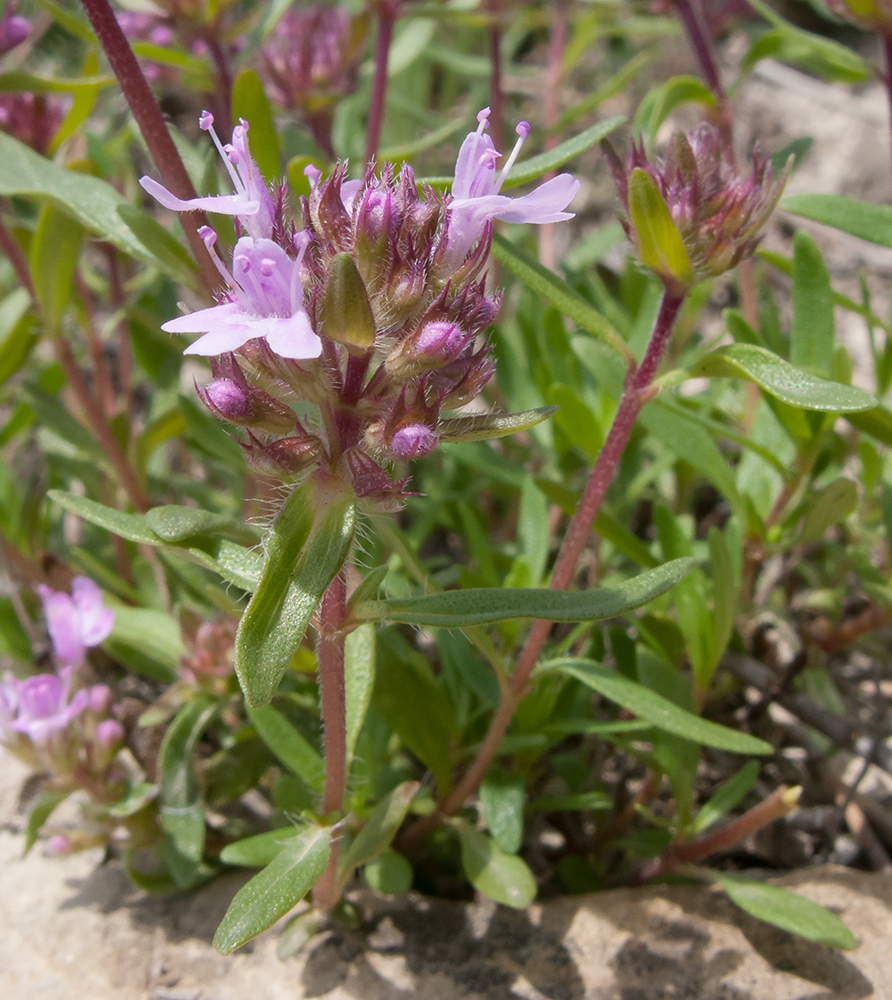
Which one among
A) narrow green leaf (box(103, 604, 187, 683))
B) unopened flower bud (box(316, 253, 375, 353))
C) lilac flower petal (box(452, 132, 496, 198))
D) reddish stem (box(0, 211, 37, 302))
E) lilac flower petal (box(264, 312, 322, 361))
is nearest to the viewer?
lilac flower petal (box(264, 312, 322, 361))

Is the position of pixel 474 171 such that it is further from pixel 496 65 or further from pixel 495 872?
pixel 496 65

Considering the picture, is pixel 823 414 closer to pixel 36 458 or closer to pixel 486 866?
pixel 486 866

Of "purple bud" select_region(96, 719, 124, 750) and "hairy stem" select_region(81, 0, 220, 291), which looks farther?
"purple bud" select_region(96, 719, 124, 750)

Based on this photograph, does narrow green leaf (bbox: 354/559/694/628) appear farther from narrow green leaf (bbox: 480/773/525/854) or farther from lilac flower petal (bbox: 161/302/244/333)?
narrow green leaf (bbox: 480/773/525/854)

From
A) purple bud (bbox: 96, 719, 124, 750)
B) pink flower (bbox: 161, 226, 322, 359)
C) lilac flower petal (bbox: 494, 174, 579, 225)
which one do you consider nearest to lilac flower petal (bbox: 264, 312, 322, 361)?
pink flower (bbox: 161, 226, 322, 359)

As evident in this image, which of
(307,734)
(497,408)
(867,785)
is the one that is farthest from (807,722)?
(497,408)
